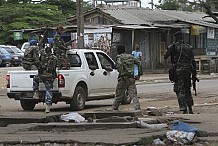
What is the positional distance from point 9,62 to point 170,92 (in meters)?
21.8

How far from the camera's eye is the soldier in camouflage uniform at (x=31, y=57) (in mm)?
15352

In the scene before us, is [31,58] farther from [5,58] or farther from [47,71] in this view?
[5,58]

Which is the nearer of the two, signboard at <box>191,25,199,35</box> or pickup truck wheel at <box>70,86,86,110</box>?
pickup truck wheel at <box>70,86,86,110</box>

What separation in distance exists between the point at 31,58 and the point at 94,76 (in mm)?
2130

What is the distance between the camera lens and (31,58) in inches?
612

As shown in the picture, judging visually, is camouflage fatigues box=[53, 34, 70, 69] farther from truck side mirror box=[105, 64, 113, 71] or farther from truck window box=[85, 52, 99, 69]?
truck side mirror box=[105, 64, 113, 71]

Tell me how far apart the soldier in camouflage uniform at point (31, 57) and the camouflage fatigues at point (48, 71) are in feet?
3.19

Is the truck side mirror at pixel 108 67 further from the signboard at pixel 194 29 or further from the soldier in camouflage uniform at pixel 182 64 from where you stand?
the signboard at pixel 194 29

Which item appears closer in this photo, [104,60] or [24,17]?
[104,60]

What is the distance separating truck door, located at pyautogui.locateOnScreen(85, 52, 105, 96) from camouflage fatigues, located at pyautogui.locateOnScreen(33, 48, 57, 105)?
7.19 ft

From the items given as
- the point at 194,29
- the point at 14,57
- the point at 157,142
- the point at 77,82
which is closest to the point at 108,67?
the point at 77,82

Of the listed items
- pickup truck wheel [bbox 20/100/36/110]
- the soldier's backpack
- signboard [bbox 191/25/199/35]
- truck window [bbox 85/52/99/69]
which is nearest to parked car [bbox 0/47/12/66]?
signboard [bbox 191/25/199/35]

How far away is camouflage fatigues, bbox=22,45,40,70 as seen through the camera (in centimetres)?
1535

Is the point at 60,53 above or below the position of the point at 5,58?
above
